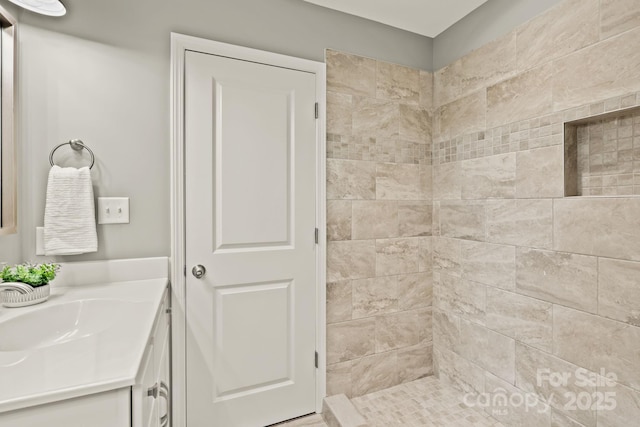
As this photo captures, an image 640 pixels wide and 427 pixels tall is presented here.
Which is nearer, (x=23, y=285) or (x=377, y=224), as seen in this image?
(x=23, y=285)

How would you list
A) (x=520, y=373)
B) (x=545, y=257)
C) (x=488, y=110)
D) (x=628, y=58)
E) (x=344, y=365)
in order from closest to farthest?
(x=628, y=58)
(x=545, y=257)
(x=520, y=373)
(x=488, y=110)
(x=344, y=365)

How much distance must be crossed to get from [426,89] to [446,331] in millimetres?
1703

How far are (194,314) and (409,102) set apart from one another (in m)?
1.91

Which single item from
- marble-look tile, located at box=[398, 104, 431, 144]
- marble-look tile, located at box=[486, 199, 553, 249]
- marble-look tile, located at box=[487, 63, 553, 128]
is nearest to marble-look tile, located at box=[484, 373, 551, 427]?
marble-look tile, located at box=[486, 199, 553, 249]

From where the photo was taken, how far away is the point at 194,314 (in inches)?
67.3

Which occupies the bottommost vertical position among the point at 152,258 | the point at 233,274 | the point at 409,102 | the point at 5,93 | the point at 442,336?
the point at 442,336

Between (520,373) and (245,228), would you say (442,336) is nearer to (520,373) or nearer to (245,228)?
(520,373)

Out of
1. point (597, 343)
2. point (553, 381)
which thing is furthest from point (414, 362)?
point (597, 343)

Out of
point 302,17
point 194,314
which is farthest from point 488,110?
point 194,314

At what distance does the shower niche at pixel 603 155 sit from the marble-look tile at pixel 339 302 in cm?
127

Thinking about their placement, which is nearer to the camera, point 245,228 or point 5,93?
point 5,93

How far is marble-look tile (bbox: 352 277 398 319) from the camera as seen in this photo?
2094mm

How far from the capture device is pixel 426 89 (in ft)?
7.63

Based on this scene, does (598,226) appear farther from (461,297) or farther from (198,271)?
(198,271)
